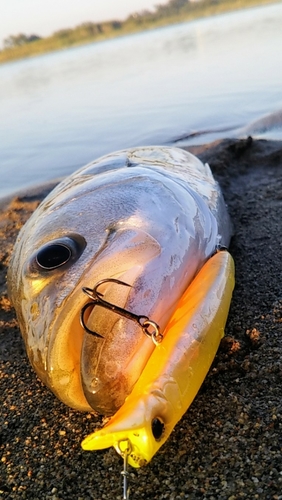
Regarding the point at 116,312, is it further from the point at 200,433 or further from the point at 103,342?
the point at 200,433

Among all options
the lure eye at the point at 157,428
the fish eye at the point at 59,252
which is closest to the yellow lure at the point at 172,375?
the lure eye at the point at 157,428

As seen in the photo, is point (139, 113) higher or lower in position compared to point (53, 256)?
lower

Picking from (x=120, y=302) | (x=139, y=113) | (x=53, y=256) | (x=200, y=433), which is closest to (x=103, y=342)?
(x=120, y=302)

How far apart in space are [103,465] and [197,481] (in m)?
0.42

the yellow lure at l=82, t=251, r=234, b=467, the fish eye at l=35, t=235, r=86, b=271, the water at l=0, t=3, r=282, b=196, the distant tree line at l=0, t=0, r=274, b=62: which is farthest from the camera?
the distant tree line at l=0, t=0, r=274, b=62

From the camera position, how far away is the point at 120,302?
6.36ft

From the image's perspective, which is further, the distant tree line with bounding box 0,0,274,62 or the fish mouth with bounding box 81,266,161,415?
the distant tree line with bounding box 0,0,274,62

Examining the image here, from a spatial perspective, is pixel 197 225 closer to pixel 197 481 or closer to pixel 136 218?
pixel 136 218

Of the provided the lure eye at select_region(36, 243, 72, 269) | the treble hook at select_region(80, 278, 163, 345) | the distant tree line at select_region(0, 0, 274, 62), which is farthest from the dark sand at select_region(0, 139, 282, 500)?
the distant tree line at select_region(0, 0, 274, 62)

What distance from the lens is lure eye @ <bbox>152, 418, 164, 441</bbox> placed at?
1.64m

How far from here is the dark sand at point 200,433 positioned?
1812 mm

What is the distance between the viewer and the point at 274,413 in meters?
2.00

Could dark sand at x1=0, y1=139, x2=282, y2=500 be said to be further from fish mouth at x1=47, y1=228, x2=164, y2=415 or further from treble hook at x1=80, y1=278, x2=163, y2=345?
treble hook at x1=80, y1=278, x2=163, y2=345

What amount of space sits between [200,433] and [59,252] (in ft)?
3.29
